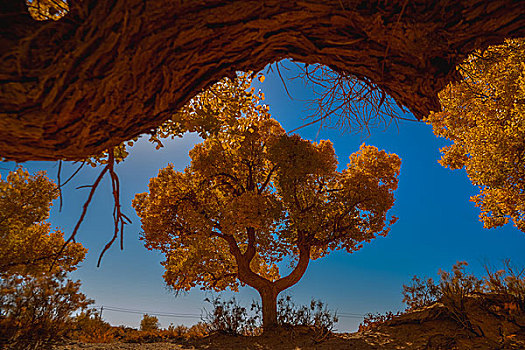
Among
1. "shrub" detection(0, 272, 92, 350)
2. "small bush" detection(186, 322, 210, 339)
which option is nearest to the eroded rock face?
"shrub" detection(0, 272, 92, 350)

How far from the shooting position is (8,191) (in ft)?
41.0

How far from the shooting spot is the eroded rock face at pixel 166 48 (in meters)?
1.87

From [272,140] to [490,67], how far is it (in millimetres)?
6817

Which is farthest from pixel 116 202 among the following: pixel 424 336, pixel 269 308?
pixel 269 308

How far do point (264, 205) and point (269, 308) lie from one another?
3.75 meters

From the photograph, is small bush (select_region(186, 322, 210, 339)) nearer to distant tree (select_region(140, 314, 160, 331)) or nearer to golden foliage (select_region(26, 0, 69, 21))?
distant tree (select_region(140, 314, 160, 331))

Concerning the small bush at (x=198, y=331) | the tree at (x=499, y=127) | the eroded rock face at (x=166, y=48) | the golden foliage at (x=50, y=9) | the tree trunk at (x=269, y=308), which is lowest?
the small bush at (x=198, y=331)

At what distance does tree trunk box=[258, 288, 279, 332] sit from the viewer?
396 inches

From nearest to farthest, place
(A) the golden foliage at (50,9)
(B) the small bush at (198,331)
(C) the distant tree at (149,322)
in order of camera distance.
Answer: (A) the golden foliage at (50,9) < (B) the small bush at (198,331) < (C) the distant tree at (149,322)

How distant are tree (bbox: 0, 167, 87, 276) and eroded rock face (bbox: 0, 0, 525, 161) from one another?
40.2 feet

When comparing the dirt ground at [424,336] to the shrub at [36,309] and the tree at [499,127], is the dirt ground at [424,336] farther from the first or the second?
the tree at [499,127]

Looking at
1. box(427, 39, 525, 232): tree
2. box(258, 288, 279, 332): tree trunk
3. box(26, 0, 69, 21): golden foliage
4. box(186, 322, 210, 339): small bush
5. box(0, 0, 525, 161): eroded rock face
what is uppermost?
box(427, 39, 525, 232): tree

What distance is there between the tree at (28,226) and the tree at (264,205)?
474 centimetres

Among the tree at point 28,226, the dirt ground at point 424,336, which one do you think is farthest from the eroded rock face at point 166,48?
the tree at point 28,226
